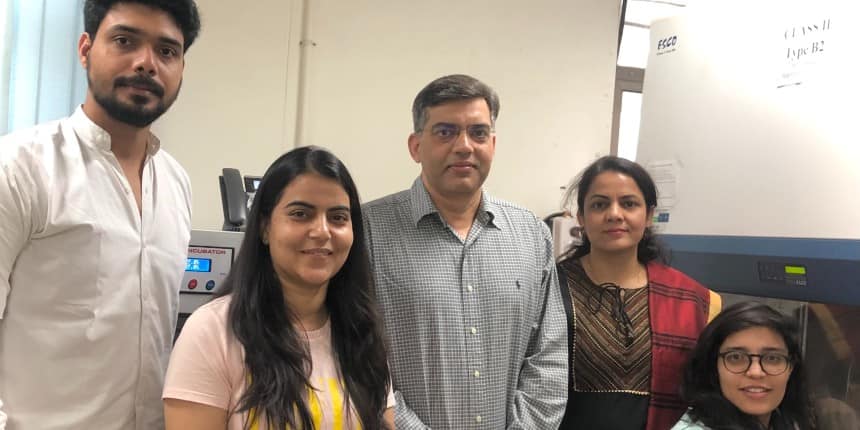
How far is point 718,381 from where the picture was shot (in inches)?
64.5

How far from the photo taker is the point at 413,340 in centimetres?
146

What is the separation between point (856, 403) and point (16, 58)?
2838mm

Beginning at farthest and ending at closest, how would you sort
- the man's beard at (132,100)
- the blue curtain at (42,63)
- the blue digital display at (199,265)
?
the blue curtain at (42,63) → the blue digital display at (199,265) → the man's beard at (132,100)

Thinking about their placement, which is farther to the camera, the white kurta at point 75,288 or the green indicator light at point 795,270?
the green indicator light at point 795,270

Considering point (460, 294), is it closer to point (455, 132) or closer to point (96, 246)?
point (455, 132)

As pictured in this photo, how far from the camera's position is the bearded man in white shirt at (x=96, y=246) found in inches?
44.8

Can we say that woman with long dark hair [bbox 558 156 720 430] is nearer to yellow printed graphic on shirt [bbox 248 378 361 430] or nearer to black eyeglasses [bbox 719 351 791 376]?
black eyeglasses [bbox 719 351 791 376]

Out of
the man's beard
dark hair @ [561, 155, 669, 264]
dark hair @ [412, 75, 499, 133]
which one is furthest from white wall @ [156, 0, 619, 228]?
the man's beard

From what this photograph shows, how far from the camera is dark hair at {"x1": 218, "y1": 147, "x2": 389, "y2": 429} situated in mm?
1110

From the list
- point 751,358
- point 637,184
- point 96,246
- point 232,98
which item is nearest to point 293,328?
point 96,246

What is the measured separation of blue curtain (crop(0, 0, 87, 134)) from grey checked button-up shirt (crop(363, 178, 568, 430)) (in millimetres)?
1433

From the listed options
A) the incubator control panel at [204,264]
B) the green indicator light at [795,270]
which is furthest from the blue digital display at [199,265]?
the green indicator light at [795,270]

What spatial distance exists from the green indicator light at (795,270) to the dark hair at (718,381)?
0.15 meters

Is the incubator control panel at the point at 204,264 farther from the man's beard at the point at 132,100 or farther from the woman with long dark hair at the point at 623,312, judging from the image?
the woman with long dark hair at the point at 623,312
